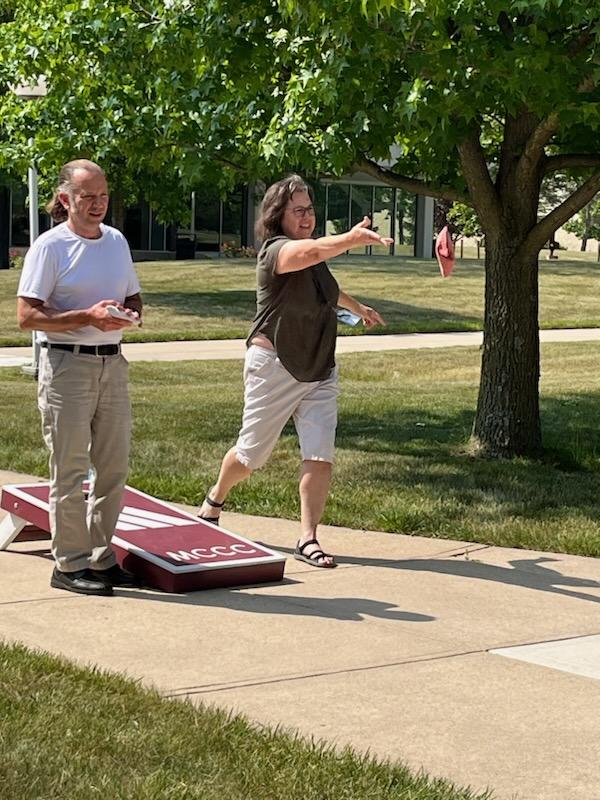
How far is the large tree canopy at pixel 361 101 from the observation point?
843 cm

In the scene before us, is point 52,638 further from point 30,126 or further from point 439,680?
point 30,126

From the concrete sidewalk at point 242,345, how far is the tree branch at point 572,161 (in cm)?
1080

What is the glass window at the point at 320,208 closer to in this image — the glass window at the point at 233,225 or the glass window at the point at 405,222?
the glass window at the point at 233,225

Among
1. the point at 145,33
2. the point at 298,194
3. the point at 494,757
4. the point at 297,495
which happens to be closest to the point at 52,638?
the point at 494,757

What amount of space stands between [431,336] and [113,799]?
2280 centimetres

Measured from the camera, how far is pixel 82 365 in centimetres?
652

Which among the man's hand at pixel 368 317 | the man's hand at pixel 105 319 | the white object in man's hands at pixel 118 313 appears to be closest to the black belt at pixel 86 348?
the man's hand at pixel 105 319

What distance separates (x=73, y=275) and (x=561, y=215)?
18.4ft

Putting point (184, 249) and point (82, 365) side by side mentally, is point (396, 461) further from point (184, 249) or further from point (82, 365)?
point (184, 249)

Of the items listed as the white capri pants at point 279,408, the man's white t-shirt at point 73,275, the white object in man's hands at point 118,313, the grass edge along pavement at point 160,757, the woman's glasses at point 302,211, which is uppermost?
the woman's glasses at point 302,211

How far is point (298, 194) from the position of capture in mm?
7199

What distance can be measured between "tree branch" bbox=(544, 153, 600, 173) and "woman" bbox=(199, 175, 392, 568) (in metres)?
4.15

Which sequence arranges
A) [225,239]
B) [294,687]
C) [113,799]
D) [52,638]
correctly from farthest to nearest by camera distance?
[225,239] < [52,638] < [294,687] < [113,799]

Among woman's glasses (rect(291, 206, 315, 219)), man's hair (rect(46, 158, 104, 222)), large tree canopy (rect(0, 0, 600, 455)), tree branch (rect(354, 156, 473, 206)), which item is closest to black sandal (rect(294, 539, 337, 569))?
woman's glasses (rect(291, 206, 315, 219))
